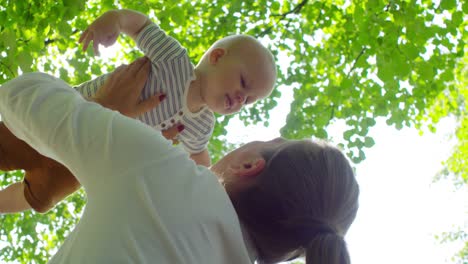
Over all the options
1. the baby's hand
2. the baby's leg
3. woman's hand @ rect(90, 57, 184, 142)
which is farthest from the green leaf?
the baby's leg

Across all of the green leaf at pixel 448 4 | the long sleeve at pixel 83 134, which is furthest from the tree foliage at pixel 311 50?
the long sleeve at pixel 83 134

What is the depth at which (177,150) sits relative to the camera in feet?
3.66

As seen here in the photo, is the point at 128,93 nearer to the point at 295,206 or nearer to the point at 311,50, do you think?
the point at 295,206

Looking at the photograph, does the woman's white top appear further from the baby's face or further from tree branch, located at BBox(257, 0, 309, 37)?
tree branch, located at BBox(257, 0, 309, 37)

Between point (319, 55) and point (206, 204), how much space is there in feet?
14.5

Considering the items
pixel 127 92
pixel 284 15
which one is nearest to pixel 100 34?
pixel 127 92

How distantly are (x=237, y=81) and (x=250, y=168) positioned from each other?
3.00 ft

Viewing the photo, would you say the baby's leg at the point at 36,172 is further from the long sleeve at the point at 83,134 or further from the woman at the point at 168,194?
the long sleeve at the point at 83,134

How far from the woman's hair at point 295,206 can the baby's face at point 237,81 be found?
3.04 feet

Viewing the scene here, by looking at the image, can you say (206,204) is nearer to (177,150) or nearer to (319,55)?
(177,150)

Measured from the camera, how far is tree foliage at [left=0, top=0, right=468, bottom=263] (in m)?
3.08

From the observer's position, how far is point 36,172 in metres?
1.79

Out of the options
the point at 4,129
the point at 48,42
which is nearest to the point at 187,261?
the point at 4,129

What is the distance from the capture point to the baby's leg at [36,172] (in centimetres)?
175
